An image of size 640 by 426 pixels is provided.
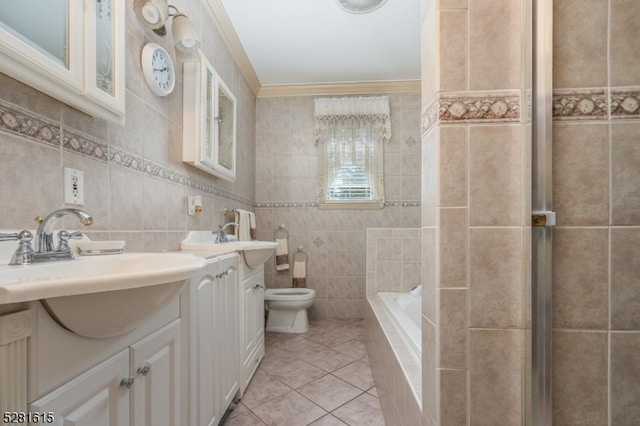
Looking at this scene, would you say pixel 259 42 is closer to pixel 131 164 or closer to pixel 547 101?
pixel 131 164

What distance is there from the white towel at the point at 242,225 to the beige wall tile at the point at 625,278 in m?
2.17

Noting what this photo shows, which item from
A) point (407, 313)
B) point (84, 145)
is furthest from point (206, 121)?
point (407, 313)

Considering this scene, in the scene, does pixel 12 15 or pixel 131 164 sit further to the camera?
pixel 131 164

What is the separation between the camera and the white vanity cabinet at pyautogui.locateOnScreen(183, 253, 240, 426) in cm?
112

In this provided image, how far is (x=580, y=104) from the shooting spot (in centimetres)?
74

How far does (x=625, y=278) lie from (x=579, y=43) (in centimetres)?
60

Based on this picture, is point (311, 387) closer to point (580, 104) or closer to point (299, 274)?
point (299, 274)

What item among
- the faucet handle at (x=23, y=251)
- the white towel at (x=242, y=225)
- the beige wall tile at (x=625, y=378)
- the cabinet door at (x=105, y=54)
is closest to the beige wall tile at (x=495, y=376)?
the beige wall tile at (x=625, y=378)

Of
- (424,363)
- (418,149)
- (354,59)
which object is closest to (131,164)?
(424,363)

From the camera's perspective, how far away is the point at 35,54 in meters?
0.77

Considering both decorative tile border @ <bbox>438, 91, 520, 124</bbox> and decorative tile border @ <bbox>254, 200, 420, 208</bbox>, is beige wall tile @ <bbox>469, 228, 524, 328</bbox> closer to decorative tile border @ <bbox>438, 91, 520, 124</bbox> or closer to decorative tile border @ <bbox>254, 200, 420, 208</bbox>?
decorative tile border @ <bbox>438, 91, 520, 124</bbox>

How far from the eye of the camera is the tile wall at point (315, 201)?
3.17 m

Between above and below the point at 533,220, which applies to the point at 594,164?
above

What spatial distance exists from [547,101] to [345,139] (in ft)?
8.31
